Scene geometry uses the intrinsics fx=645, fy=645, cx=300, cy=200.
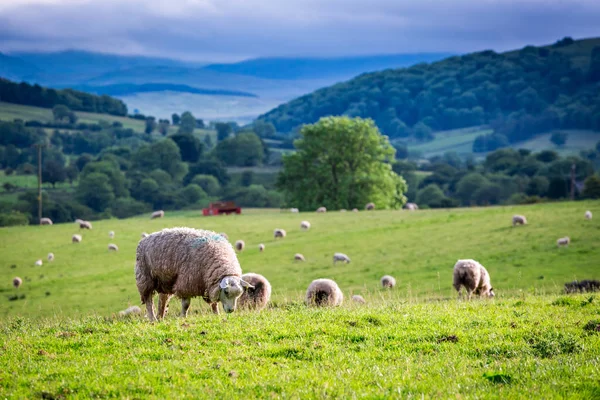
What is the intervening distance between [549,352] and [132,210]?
12108 centimetres

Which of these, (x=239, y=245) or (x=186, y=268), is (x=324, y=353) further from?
(x=239, y=245)

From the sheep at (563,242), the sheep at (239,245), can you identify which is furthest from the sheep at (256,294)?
the sheep at (239,245)

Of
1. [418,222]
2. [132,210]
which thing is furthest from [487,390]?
[132,210]

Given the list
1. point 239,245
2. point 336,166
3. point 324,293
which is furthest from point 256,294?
point 336,166

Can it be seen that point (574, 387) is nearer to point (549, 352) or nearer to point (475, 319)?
point (549, 352)

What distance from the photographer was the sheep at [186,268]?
14992 mm

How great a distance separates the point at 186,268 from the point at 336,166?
65554 mm

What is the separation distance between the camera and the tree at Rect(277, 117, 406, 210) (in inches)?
3068

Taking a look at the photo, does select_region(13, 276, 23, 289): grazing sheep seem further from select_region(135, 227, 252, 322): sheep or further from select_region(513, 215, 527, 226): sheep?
select_region(513, 215, 527, 226): sheep

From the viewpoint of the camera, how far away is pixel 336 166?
80.1 m

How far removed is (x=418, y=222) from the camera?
54.8 meters

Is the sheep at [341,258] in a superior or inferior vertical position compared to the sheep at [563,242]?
inferior

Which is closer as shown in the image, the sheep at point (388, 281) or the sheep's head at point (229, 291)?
the sheep's head at point (229, 291)

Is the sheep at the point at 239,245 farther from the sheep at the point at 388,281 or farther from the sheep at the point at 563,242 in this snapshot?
the sheep at the point at 563,242
